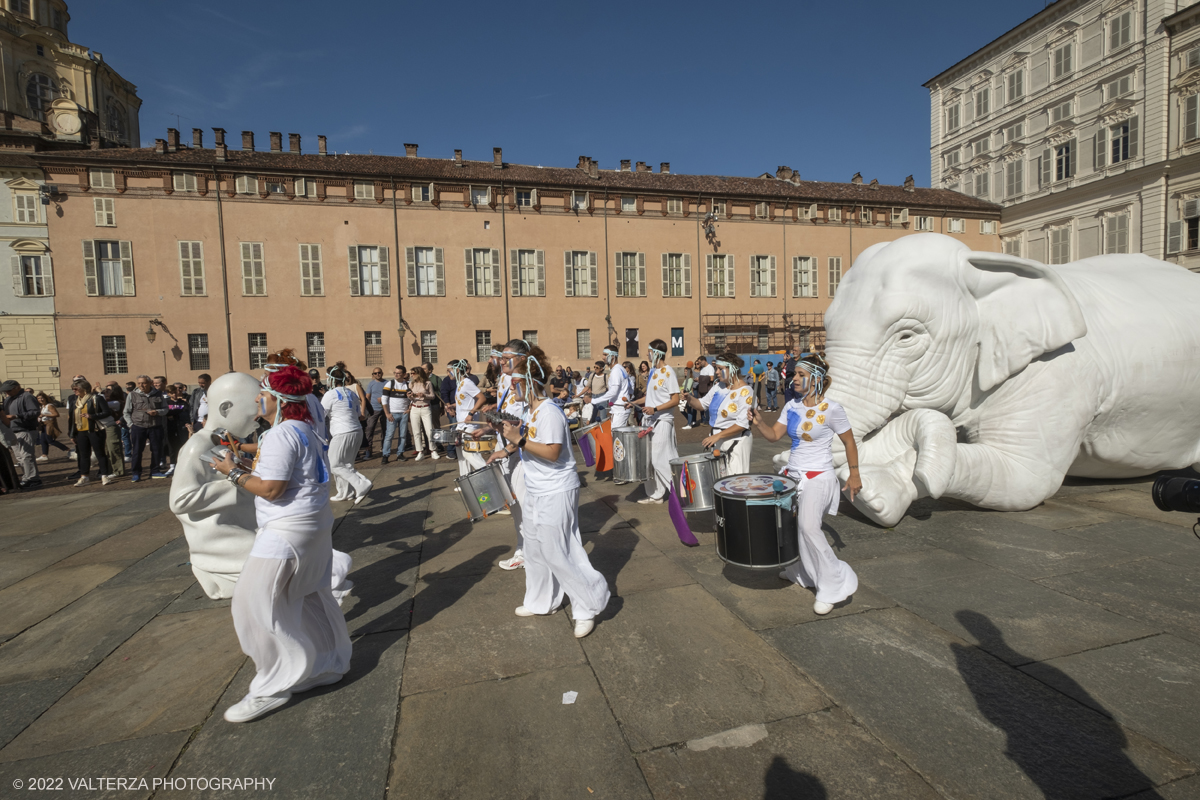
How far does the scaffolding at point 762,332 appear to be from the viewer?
31.9 meters

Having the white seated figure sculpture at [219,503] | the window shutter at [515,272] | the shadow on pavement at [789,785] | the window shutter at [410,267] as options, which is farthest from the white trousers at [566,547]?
the window shutter at [515,272]

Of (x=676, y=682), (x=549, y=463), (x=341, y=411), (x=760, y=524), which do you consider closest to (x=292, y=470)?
(x=549, y=463)

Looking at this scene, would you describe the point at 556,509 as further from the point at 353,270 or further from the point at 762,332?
the point at 762,332

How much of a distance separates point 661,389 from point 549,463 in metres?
3.61

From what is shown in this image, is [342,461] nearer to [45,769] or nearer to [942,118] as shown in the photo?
[45,769]

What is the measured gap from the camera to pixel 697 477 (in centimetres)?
541

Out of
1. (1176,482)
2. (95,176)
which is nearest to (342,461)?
(1176,482)

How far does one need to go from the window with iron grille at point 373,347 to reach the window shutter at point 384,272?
1.97 metres

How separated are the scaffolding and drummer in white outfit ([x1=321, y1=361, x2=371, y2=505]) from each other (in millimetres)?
25406

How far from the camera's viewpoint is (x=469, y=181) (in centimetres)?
2809

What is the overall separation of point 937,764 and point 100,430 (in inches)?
480

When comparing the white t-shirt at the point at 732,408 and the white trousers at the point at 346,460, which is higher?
the white t-shirt at the point at 732,408

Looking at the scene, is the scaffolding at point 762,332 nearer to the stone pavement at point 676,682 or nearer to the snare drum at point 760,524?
the stone pavement at point 676,682

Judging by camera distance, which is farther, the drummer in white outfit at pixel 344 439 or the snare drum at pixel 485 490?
the drummer in white outfit at pixel 344 439
